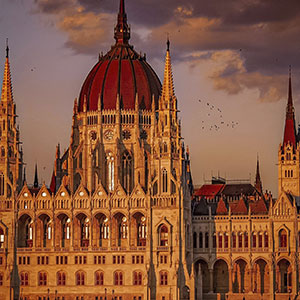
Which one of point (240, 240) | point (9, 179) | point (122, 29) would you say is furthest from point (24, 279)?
point (122, 29)

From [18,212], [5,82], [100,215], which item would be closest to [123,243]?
[100,215]

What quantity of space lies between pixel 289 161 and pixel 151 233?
25411 millimetres

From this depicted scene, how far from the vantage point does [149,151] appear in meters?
170

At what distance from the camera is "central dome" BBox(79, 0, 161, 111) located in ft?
561

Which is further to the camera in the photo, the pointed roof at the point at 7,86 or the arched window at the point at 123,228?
the pointed roof at the point at 7,86

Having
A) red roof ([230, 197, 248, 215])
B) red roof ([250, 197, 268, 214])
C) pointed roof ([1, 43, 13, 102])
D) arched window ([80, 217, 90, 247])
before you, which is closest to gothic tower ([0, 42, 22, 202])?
pointed roof ([1, 43, 13, 102])

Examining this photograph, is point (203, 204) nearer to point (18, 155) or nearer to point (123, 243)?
point (123, 243)

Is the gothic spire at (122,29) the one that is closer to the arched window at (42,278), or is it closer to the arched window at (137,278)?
the arched window at (42,278)

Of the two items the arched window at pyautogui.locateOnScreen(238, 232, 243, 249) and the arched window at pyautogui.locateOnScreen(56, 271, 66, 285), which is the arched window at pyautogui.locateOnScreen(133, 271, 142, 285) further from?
the arched window at pyautogui.locateOnScreen(238, 232, 243, 249)

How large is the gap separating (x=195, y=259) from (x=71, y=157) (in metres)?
26.2

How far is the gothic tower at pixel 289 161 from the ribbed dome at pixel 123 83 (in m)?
21.0

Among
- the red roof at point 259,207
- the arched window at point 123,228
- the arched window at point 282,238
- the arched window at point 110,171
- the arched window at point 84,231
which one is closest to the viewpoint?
the arched window at point 282,238

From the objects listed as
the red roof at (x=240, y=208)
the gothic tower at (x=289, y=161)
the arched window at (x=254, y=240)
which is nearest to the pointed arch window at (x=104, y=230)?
the red roof at (x=240, y=208)

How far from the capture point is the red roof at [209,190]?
605 ft
